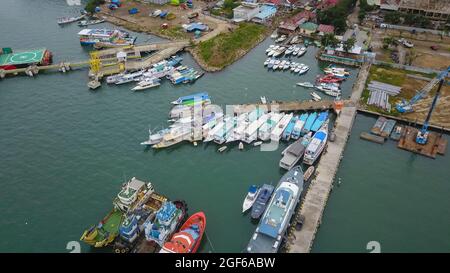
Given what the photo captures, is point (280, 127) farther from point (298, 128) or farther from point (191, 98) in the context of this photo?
point (191, 98)

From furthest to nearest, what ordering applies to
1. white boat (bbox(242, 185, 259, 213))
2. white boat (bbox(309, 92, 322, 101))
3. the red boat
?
the red boat, white boat (bbox(309, 92, 322, 101)), white boat (bbox(242, 185, 259, 213))

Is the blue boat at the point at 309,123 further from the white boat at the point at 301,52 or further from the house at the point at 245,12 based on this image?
the house at the point at 245,12

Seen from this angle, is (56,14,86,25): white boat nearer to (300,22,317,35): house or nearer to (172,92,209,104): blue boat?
(172,92,209,104): blue boat

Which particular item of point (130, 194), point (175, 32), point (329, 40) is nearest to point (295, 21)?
point (329, 40)

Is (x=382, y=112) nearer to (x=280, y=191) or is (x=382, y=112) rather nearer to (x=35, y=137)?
(x=280, y=191)

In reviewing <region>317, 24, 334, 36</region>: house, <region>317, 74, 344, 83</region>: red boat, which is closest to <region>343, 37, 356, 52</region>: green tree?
<region>317, 24, 334, 36</region>: house

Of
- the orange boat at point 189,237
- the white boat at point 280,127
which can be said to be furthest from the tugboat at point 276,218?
the white boat at point 280,127
